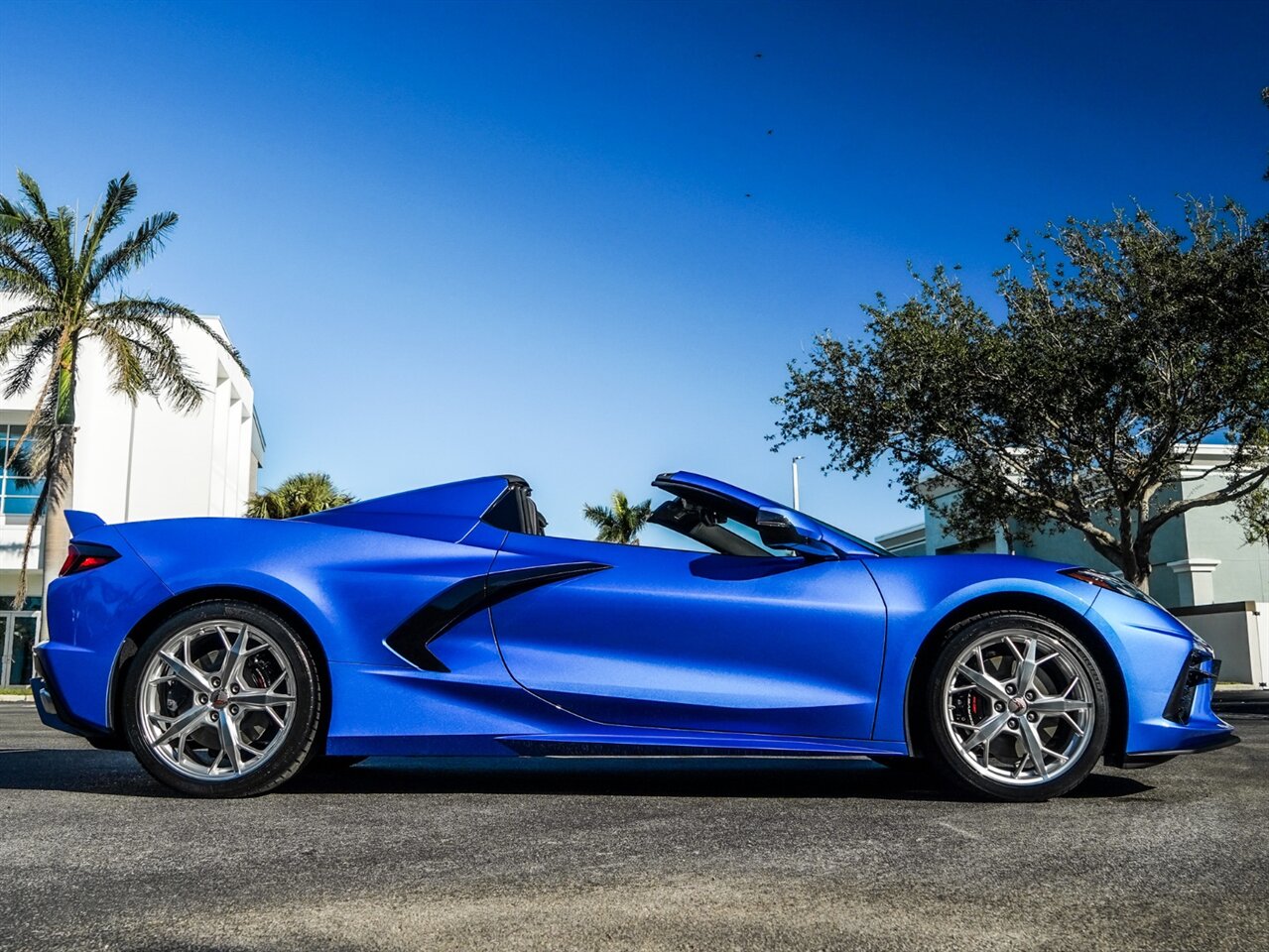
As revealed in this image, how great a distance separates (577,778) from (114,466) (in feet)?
108

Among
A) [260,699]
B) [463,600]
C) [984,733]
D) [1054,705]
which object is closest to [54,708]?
[260,699]

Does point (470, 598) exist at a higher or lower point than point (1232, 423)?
lower

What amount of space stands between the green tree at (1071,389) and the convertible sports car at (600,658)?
16.8 m

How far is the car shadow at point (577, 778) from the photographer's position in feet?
14.0

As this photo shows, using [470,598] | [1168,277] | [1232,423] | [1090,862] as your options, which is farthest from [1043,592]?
[1232,423]

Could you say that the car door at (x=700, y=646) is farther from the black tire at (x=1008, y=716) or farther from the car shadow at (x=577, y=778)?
the car shadow at (x=577, y=778)

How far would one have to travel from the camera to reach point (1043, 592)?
4211mm

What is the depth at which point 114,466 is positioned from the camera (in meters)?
34.0

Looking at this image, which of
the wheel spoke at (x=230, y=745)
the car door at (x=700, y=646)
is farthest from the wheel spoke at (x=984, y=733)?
the wheel spoke at (x=230, y=745)

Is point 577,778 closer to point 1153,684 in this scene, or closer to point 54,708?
point 54,708

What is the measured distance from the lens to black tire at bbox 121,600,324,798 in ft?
13.3

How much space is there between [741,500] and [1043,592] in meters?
1.16

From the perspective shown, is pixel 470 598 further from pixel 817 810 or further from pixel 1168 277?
pixel 1168 277

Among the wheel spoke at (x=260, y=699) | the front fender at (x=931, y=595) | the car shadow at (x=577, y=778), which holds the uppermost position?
the front fender at (x=931, y=595)
